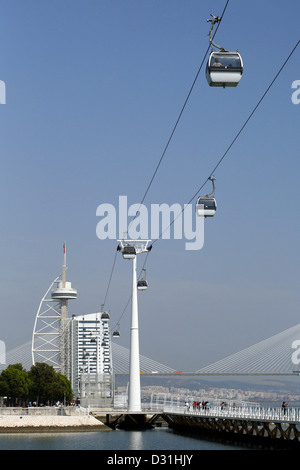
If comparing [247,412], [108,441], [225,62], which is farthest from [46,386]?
[225,62]

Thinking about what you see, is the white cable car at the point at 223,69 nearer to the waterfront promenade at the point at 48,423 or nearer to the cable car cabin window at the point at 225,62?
the cable car cabin window at the point at 225,62

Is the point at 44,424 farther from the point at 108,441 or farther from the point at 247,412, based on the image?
the point at 247,412

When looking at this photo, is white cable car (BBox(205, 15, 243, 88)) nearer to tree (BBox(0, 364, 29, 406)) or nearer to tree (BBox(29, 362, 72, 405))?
tree (BBox(0, 364, 29, 406))

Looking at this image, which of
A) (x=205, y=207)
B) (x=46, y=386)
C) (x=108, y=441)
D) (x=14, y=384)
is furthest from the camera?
(x=46, y=386)

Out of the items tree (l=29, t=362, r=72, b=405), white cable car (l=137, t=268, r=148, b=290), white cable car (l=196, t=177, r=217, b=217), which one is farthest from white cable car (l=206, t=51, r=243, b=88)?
tree (l=29, t=362, r=72, b=405)

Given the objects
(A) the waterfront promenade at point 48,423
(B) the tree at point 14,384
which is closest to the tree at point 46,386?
(B) the tree at point 14,384
